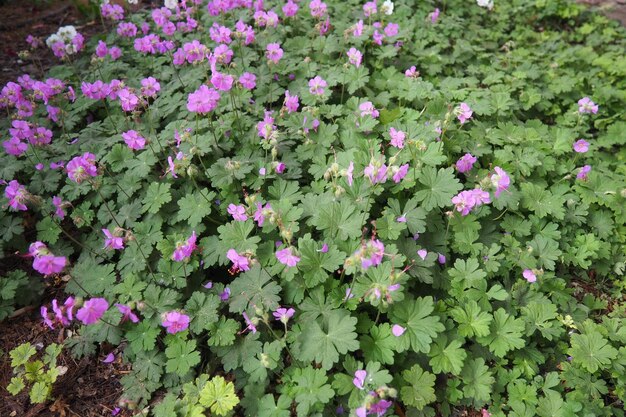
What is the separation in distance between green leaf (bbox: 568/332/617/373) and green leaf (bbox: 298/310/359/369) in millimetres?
1297

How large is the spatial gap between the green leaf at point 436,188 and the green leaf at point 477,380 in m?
0.92

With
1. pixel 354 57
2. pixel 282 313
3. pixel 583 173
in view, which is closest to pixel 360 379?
pixel 282 313

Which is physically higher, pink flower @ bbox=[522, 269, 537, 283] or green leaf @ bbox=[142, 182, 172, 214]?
green leaf @ bbox=[142, 182, 172, 214]

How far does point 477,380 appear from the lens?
2.40m

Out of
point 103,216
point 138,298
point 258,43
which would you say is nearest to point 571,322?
point 138,298

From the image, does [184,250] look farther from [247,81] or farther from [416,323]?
[247,81]

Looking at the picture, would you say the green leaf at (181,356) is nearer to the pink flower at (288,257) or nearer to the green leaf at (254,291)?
the green leaf at (254,291)

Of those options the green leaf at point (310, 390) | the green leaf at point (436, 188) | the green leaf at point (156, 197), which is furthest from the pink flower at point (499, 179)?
the green leaf at point (156, 197)

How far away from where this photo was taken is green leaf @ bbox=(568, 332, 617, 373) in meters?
2.46

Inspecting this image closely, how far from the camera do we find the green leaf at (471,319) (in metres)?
2.40

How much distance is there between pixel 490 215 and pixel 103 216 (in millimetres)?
2633

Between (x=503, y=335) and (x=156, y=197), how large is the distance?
2.25 m

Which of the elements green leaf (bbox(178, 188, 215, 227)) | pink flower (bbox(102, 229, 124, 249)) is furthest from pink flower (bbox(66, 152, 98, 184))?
green leaf (bbox(178, 188, 215, 227))

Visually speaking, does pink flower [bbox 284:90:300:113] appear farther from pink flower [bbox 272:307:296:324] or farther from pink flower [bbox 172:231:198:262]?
pink flower [bbox 272:307:296:324]
